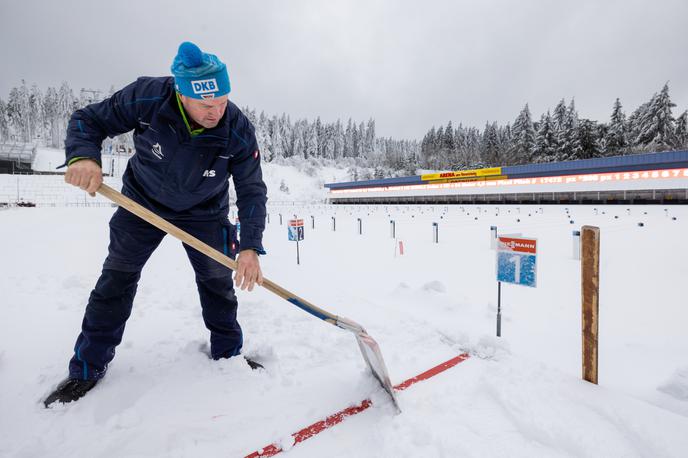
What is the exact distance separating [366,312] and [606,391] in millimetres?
2439

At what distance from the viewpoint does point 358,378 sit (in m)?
2.61

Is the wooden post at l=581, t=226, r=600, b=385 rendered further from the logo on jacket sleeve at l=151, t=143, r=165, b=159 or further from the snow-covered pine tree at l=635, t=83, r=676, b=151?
the snow-covered pine tree at l=635, t=83, r=676, b=151

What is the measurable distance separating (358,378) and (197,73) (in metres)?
2.40

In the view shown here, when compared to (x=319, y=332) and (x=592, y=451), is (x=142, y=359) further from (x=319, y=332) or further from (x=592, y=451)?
(x=592, y=451)

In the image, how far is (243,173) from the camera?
252cm

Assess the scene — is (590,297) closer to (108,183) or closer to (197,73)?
(197,73)

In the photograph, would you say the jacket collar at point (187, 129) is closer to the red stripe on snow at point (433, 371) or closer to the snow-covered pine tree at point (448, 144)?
the red stripe on snow at point (433, 371)

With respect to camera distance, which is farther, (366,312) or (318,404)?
(366,312)

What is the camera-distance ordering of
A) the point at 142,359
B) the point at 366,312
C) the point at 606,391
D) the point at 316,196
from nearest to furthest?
the point at 606,391
the point at 142,359
the point at 366,312
the point at 316,196

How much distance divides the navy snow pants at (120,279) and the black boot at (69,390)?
42 mm

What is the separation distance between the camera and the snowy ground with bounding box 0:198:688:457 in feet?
6.37

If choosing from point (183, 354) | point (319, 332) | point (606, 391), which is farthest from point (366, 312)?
point (606, 391)

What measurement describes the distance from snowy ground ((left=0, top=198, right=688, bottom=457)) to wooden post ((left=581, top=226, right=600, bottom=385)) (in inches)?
6.5

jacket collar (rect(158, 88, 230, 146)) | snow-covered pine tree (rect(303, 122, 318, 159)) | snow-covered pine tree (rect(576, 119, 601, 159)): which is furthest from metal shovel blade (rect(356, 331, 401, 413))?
snow-covered pine tree (rect(303, 122, 318, 159))
